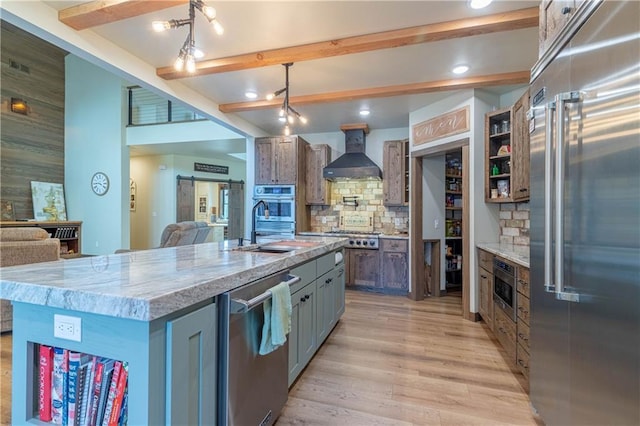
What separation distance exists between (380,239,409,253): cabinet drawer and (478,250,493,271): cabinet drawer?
132 centimetres

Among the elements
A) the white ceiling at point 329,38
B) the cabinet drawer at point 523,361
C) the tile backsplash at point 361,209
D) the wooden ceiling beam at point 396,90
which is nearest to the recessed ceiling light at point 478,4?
the white ceiling at point 329,38

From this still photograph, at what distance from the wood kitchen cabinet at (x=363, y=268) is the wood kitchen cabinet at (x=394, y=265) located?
0.34 feet

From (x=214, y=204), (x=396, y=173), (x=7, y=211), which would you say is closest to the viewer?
(x=396, y=173)

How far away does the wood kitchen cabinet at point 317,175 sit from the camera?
5.64m

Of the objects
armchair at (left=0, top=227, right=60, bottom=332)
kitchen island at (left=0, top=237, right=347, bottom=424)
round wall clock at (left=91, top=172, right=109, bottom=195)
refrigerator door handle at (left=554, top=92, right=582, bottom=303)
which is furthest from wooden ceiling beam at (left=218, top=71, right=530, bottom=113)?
round wall clock at (left=91, top=172, right=109, bottom=195)

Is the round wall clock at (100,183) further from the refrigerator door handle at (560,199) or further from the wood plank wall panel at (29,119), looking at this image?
the refrigerator door handle at (560,199)

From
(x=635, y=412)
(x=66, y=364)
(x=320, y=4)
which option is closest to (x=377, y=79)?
(x=320, y=4)

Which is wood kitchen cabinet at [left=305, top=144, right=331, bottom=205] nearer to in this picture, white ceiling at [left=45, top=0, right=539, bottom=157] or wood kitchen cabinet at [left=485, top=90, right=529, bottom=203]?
white ceiling at [left=45, top=0, right=539, bottom=157]

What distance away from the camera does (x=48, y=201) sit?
22.9ft

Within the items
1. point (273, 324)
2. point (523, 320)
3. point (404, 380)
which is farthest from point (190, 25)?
point (523, 320)

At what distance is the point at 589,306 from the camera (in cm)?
126

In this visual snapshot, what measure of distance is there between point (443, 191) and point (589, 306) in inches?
149

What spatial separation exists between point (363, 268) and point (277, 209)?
6.12 ft

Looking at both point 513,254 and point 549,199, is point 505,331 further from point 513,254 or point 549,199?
point 549,199
